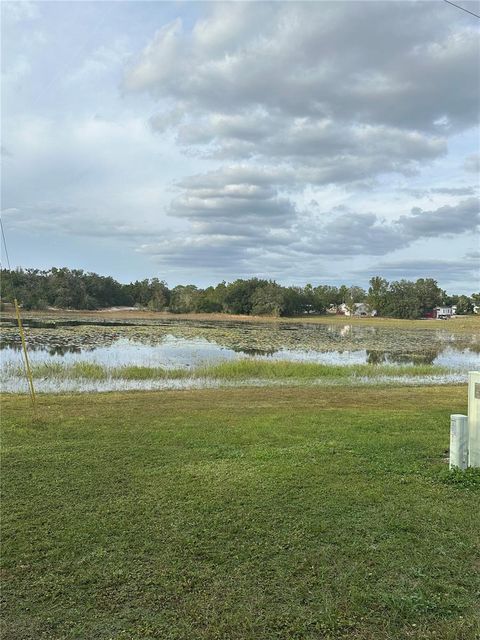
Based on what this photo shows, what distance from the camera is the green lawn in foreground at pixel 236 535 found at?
285 centimetres

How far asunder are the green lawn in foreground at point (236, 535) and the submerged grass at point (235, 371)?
8429 millimetres

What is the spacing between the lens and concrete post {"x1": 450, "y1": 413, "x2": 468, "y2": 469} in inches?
207

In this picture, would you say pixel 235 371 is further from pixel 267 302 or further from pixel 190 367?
pixel 267 302

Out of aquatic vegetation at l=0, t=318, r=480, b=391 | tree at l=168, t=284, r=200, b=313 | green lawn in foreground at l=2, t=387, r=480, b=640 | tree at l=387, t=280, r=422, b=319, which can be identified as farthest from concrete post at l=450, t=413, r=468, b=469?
Result: tree at l=387, t=280, r=422, b=319

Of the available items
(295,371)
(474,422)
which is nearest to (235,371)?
(295,371)

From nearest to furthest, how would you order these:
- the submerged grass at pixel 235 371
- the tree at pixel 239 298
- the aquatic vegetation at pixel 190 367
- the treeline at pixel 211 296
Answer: the aquatic vegetation at pixel 190 367 < the submerged grass at pixel 235 371 < the treeline at pixel 211 296 < the tree at pixel 239 298

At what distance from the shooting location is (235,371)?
17125 mm

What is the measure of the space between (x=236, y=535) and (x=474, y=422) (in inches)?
121

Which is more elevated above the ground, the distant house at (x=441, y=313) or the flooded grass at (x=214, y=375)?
the distant house at (x=441, y=313)

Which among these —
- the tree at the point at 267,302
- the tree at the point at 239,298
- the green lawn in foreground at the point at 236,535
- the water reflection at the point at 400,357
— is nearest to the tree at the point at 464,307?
the tree at the point at 267,302

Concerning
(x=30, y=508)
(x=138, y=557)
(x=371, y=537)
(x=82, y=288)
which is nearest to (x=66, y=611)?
(x=138, y=557)

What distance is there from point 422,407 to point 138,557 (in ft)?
25.3

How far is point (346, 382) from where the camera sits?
51.1 feet

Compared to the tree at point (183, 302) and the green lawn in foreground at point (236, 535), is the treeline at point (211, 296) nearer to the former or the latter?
the tree at point (183, 302)
